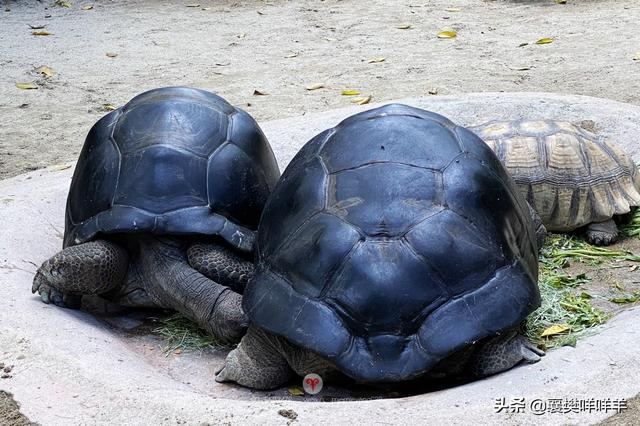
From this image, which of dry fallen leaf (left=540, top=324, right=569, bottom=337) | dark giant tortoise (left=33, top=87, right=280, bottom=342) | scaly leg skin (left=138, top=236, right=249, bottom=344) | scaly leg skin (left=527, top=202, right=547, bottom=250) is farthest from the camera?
scaly leg skin (left=527, top=202, right=547, bottom=250)

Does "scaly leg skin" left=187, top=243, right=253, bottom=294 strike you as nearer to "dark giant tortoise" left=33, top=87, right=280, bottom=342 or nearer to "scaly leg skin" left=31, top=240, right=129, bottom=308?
"dark giant tortoise" left=33, top=87, right=280, bottom=342

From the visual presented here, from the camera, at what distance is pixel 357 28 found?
30.1 feet

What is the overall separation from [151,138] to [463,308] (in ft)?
4.90

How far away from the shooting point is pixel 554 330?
2.84 m

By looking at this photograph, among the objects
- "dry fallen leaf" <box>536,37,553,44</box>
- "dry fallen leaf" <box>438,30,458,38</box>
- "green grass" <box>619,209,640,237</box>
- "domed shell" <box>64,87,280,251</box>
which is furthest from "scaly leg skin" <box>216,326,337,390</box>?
"dry fallen leaf" <box>438,30,458,38</box>

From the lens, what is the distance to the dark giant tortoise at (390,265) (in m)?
2.37

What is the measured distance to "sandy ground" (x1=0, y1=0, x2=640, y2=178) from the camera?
A: 6594 millimetres

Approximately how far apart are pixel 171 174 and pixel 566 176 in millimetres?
1812

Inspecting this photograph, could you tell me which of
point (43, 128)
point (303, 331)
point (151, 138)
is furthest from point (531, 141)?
point (43, 128)

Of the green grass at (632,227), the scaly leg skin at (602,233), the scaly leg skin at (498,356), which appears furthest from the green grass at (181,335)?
the green grass at (632,227)

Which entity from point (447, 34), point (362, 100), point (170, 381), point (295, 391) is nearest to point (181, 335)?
point (170, 381)

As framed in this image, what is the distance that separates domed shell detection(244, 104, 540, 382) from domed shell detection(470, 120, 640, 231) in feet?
3.86

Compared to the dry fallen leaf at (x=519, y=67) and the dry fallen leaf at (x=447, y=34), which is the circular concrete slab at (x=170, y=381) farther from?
the dry fallen leaf at (x=447, y=34)

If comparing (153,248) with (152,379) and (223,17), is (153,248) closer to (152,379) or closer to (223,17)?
(152,379)
